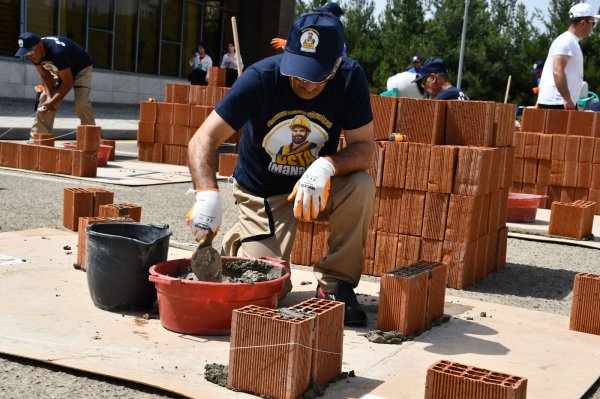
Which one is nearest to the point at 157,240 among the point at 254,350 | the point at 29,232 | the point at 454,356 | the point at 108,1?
the point at 254,350

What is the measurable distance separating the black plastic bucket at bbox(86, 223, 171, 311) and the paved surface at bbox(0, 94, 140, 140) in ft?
27.4

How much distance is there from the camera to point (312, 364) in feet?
11.2

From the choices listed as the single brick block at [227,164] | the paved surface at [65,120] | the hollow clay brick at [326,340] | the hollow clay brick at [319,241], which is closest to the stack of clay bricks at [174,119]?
the single brick block at [227,164]

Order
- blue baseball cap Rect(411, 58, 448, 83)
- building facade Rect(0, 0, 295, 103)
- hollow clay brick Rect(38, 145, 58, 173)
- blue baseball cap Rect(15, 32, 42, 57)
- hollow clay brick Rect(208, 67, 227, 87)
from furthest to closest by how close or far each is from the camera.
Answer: building facade Rect(0, 0, 295, 103)
hollow clay brick Rect(208, 67, 227, 87)
blue baseball cap Rect(15, 32, 42, 57)
hollow clay brick Rect(38, 145, 58, 173)
blue baseball cap Rect(411, 58, 448, 83)

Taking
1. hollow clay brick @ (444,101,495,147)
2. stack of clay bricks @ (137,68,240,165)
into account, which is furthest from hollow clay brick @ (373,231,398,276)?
stack of clay bricks @ (137,68,240,165)

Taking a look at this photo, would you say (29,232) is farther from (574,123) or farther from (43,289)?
(574,123)

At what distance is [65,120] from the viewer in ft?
57.6

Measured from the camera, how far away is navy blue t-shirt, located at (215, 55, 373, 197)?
14.8ft

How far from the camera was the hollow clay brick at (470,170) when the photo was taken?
18.3 ft

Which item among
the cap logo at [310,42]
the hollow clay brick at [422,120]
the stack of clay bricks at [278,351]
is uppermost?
the cap logo at [310,42]

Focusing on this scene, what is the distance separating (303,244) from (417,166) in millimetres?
985

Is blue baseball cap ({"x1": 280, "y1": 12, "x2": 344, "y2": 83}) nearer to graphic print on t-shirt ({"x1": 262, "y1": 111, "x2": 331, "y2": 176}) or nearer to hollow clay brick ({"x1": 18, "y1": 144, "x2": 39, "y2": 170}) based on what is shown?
graphic print on t-shirt ({"x1": 262, "y1": 111, "x2": 331, "y2": 176})

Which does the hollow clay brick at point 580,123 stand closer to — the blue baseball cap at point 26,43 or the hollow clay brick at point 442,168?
the hollow clay brick at point 442,168

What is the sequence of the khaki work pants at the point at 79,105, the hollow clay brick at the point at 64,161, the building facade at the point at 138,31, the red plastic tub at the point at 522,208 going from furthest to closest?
1. the building facade at the point at 138,31
2. the khaki work pants at the point at 79,105
3. the hollow clay brick at the point at 64,161
4. the red plastic tub at the point at 522,208
